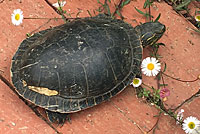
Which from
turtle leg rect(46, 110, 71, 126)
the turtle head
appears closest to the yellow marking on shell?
turtle leg rect(46, 110, 71, 126)

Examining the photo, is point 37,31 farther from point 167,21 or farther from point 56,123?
point 167,21

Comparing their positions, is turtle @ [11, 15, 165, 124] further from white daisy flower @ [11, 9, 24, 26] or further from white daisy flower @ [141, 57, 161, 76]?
white daisy flower @ [11, 9, 24, 26]

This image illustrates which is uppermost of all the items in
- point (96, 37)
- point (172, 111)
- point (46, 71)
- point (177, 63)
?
point (96, 37)

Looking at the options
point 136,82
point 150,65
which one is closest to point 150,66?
point 150,65

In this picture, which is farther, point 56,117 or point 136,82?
point 136,82

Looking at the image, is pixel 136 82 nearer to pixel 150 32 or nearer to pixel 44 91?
pixel 150 32

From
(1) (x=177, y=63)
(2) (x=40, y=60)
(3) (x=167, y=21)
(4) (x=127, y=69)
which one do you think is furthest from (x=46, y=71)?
(3) (x=167, y=21)
